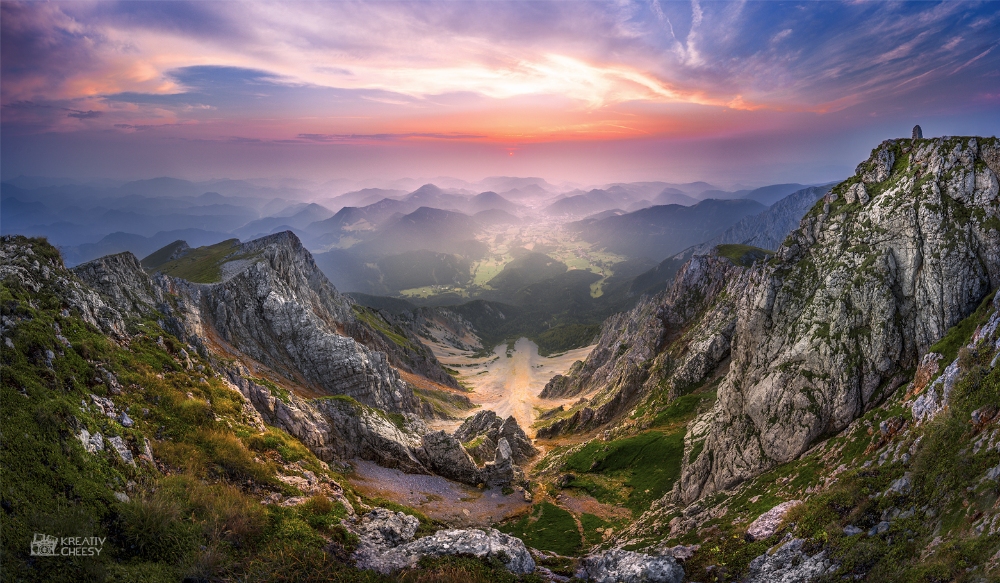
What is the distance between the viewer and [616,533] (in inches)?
1784

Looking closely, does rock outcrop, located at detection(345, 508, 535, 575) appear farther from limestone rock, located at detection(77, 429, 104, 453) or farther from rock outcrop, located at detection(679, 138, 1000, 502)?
rock outcrop, located at detection(679, 138, 1000, 502)

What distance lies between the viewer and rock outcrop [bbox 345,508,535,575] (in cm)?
2139

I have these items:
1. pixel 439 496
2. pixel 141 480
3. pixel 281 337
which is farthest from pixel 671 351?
pixel 141 480

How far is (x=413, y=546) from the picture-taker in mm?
23000

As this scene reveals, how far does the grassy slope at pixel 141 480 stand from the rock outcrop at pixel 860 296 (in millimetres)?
32708

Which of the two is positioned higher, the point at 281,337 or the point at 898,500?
the point at 898,500

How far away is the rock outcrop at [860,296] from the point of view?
107 ft

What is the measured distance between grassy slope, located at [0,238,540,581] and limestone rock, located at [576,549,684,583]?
7.82m

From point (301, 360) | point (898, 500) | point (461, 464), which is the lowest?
point (461, 464)

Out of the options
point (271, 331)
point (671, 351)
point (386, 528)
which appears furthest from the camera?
point (671, 351)

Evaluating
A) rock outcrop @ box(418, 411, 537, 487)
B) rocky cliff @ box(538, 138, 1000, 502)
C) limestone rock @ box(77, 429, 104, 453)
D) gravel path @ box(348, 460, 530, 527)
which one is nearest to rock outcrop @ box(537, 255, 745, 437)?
rocky cliff @ box(538, 138, 1000, 502)

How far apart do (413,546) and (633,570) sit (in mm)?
13826

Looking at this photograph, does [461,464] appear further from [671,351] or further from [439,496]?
[671,351]

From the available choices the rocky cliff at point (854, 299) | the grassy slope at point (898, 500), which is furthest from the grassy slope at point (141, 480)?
the rocky cliff at point (854, 299)
